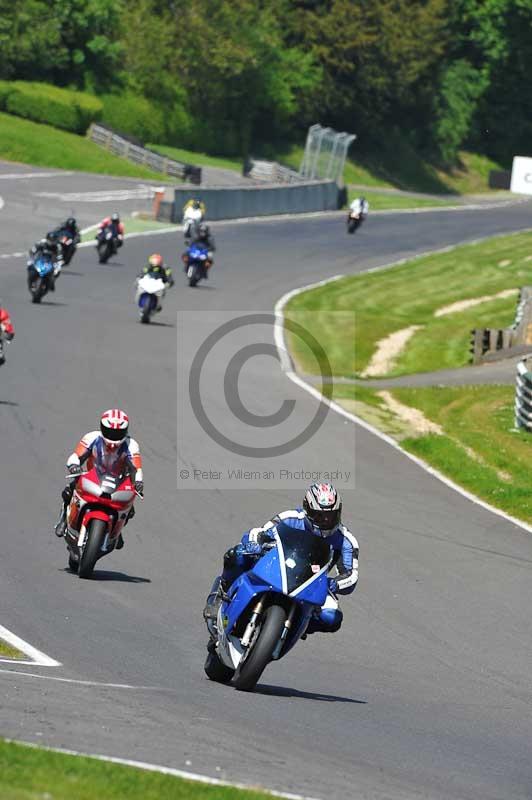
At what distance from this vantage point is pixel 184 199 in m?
55.9

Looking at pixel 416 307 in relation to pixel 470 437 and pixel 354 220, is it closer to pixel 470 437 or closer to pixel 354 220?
pixel 354 220

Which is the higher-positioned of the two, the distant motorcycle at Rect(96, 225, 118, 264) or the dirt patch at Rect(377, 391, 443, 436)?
the distant motorcycle at Rect(96, 225, 118, 264)

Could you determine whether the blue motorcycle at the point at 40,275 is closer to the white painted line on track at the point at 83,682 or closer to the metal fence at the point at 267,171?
the white painted line on track at the point at 83,682

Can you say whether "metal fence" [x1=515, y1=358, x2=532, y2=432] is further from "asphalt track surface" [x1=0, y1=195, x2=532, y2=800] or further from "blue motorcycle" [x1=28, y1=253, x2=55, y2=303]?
"blue motorcycle" [x1=28, y1=253, x2=55, y2=303]

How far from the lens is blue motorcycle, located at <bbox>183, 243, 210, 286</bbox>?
4238 centimetres

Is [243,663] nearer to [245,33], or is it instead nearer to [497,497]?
[497,497]

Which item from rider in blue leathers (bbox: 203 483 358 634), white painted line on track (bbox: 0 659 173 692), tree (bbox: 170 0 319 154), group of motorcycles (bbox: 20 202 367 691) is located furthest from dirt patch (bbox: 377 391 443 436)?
tree (bbox: 170 0 319 154)

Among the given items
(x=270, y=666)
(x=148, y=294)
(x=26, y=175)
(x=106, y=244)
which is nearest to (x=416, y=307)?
(x=106, y=244)

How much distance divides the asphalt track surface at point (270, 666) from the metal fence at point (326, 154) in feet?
144

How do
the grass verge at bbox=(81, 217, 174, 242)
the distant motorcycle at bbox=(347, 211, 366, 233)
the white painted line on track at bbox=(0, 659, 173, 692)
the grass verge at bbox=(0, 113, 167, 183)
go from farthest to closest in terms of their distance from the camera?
the grass verge at bbox=(0, 113, 167, 183) < the distant motorcycle at bbox=(347, 211, 366, 233) < the grass verge at bbox=(81, 217, 174, 242) < the white painted line on track at bbox=(0, 659, 173, 692)

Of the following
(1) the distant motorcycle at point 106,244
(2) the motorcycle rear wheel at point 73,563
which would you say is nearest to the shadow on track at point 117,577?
(2) the motorcycle rear wheel at point 73,563

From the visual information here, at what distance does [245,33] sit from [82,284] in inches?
2100

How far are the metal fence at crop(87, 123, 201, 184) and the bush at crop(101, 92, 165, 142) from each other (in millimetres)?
2631

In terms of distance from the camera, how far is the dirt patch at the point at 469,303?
46.3 m
